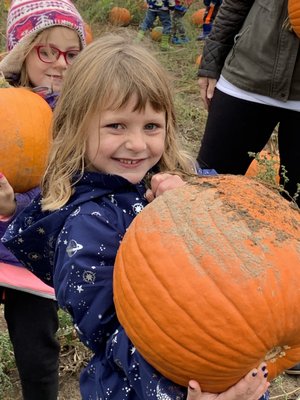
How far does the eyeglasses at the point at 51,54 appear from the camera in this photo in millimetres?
2885

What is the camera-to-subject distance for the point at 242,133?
3031 millimetres

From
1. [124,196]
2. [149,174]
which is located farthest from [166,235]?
[149,174]

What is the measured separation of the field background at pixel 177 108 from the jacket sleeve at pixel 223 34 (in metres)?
0.21

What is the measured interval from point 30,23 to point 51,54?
225 mm

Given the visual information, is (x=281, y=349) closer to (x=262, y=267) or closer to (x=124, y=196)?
(x=262, y=267)

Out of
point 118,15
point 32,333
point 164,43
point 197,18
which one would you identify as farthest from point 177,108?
point 197,18

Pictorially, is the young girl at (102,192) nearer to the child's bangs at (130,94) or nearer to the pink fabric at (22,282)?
the child's bangs at (130,94)

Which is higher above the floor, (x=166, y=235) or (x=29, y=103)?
(x=166, y=235)

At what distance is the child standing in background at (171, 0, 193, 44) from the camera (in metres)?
9.09

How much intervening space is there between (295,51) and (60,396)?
1.94 metres

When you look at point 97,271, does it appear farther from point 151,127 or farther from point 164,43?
point 164,43

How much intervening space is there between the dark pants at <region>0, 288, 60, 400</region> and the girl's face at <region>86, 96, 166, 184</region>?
0.84 m

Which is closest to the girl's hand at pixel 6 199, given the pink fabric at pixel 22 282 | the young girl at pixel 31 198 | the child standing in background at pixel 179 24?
the young girl at pixel 31 198

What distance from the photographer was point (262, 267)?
4.61ft
